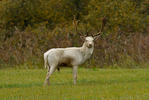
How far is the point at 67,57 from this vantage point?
596 inches

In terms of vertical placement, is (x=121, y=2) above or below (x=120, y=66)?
above

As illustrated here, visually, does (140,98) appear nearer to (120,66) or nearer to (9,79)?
(9,79)

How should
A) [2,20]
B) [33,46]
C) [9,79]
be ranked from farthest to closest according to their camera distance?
[2,20]
[33,46]
[9,79]

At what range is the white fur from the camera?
14.9 meters

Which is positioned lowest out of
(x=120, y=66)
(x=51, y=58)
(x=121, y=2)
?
(x=120, y=66)

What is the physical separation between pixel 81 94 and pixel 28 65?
13478 mm

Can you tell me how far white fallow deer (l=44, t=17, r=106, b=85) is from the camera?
14930mm

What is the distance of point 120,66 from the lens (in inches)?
954

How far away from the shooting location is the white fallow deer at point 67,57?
14.9 metres

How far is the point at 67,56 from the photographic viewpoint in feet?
49.7

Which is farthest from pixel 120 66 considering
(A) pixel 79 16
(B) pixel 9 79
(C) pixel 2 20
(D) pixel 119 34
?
(A) pixel 79 16

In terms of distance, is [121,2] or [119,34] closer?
[119,34]

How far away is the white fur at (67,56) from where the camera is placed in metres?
14.9

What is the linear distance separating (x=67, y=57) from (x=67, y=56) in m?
0.03
